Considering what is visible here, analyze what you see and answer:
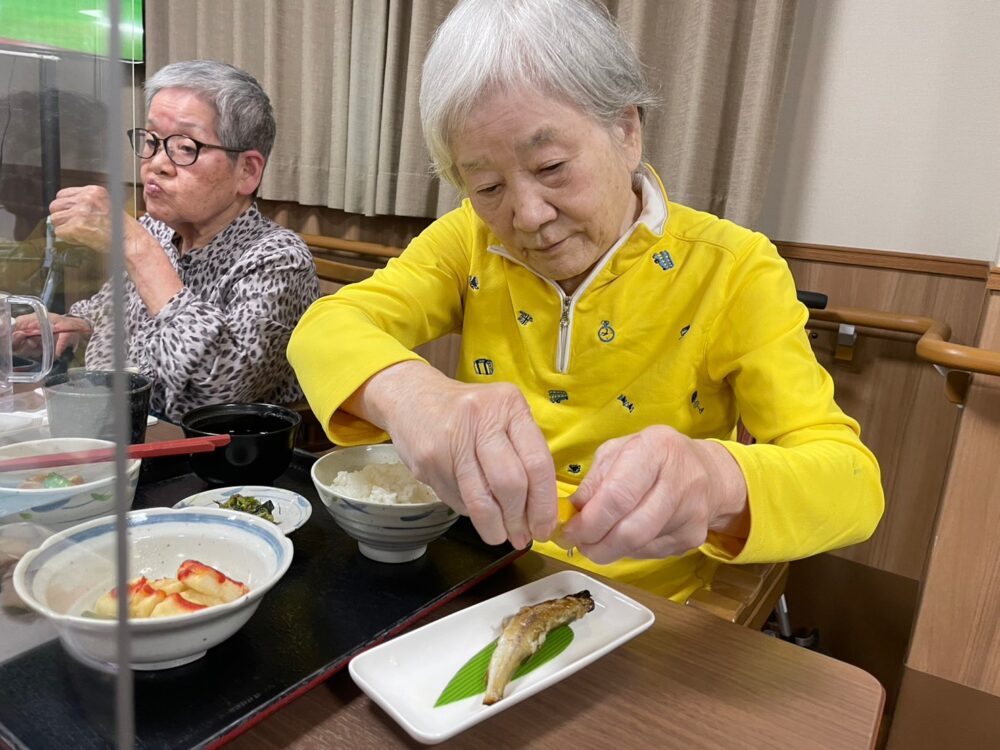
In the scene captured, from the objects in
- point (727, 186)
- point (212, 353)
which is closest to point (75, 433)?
point (212, 353)

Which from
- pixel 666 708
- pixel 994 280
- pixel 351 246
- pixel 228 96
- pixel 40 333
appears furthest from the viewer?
pixel 351 246

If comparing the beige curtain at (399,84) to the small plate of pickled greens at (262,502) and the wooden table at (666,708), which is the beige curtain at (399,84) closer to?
the small plate of pickled greens at (262,502)

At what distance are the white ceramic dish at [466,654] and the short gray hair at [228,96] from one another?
1291 mm

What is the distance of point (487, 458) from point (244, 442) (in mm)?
367

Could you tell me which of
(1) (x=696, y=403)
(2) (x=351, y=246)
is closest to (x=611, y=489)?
(1) (x=696, y=403)

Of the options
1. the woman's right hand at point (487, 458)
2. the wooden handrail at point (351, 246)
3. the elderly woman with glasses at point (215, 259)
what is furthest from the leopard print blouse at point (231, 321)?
the woman's right hand at point (487, 458)

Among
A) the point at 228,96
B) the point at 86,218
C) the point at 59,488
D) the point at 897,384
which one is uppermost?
the point at 228,96

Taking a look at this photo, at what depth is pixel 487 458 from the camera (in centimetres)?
60

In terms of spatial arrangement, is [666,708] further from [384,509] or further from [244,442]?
[244,442]

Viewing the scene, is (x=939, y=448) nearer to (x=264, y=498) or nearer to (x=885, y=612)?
(x=885, y=612)

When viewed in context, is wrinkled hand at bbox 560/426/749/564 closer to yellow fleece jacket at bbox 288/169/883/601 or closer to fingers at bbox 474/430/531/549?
fingers at bbox 474/430/531/549

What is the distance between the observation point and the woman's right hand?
0.59 meters

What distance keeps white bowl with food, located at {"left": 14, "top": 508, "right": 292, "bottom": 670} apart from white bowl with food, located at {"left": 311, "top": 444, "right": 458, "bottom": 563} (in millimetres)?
83

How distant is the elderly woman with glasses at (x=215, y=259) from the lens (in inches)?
53.4
